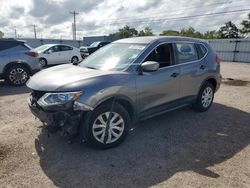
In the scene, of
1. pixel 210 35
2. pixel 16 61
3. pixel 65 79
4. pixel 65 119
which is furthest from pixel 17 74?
pixel 210 35

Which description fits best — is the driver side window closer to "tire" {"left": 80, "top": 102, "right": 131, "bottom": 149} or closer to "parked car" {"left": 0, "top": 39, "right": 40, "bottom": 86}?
"tire" {"left": 80, "top": 102, "right": 131, "bottom": 149}

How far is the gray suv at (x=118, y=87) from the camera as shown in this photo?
357 cm

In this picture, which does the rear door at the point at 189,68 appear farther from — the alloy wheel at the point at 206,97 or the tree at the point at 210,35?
the tree at the point at 210,35

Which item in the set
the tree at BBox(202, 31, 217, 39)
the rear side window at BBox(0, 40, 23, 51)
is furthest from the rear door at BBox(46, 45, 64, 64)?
the tree at BBox(202, 31, 217, 39)

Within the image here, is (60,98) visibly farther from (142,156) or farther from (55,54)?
(55,54)

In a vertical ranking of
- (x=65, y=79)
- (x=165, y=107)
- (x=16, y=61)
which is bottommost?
(x=165, y=107)

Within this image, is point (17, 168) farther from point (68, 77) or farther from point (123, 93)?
point (123, 93)

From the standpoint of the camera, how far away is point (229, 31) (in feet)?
166

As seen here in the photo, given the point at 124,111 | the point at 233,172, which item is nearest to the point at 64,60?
the point at 124,111

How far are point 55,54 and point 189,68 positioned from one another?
1203 centimetres

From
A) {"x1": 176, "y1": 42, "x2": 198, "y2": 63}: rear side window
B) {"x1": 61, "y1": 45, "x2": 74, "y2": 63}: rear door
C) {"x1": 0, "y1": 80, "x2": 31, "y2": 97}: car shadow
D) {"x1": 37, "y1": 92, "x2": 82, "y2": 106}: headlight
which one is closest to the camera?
{"x1": 37, "y1": 92, "x2": 82, "y2": 106}: headlight

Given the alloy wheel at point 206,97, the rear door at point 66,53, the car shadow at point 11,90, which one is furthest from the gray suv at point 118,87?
the rear door at point 66,53

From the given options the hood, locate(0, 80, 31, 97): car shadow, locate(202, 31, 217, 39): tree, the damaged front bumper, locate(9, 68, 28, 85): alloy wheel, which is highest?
locate(202, 31, 217, 39): tree

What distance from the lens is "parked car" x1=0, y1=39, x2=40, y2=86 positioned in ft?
27.9
